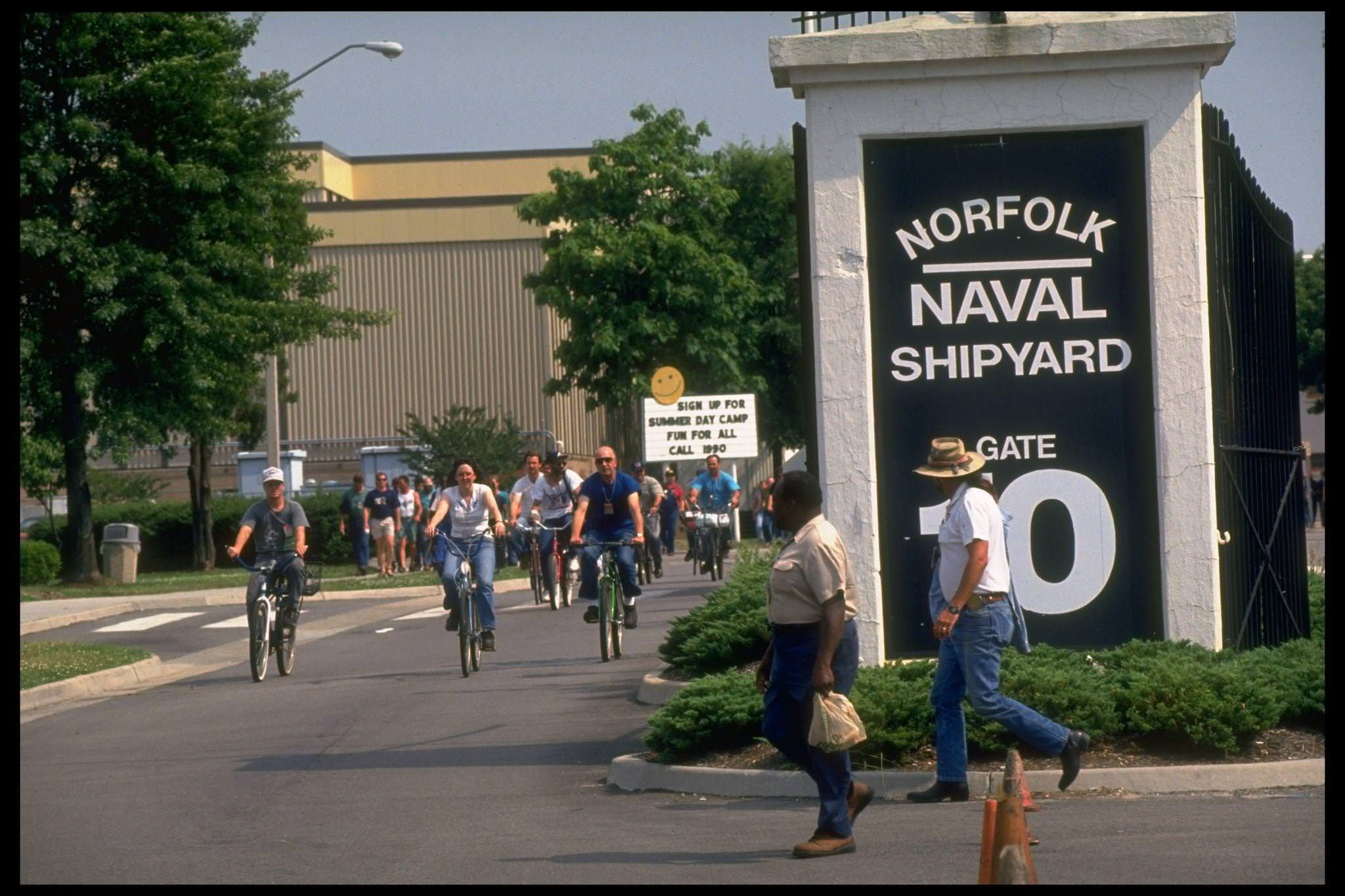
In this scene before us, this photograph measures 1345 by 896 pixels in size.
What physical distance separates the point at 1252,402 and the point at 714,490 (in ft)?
53.4

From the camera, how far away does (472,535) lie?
16.0 m

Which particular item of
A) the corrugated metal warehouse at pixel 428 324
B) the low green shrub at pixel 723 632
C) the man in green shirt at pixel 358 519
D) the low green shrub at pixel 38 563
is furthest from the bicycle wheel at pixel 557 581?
the corrugated metal warehouse at pixel 428 324

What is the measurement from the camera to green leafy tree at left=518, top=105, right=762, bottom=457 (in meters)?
53.0

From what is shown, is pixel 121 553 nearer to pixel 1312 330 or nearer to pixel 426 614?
pixel 426 614

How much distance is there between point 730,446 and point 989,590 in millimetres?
19886

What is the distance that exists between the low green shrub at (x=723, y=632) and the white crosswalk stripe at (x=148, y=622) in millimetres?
10440

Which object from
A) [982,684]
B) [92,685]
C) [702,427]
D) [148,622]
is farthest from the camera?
[702,427]

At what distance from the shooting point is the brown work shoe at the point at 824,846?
7.32 m

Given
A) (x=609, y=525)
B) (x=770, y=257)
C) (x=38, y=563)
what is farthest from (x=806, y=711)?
(x=770, y=257)

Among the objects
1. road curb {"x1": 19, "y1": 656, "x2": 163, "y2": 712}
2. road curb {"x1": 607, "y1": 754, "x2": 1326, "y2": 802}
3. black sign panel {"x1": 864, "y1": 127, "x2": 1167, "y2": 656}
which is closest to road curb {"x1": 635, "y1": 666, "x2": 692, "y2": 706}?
black sign panel {"x1": 864, "y1": 127, "x2": 1167, "y2": 656}

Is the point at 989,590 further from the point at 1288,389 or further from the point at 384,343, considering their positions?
the point at 384,343

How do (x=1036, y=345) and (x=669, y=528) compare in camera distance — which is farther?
(x=669, y=528)

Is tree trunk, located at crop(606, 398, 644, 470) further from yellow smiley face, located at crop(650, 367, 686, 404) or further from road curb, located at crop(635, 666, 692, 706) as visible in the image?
road curb, located at crop(635, 666, 692, 706)

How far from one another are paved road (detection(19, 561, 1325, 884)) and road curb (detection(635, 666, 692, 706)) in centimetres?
15
